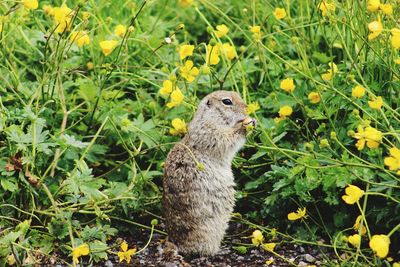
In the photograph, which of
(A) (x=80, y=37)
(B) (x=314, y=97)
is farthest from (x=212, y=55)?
(A) (x=80, y=37)

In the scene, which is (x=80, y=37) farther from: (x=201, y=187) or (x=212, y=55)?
(x=201, y=187)

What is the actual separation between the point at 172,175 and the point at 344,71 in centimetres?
134

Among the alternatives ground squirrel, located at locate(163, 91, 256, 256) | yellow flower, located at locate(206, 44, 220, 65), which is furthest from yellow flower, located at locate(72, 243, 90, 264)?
yellow flower, located at locate(206, 44, 220, 65)

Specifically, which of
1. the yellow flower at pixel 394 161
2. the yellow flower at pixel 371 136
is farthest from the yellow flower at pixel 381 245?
the yellow flower at pixel 371 136

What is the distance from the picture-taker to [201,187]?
14.7 feet

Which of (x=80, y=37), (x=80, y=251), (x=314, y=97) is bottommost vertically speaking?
(x=80, y=251)

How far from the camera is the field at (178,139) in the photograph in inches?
173

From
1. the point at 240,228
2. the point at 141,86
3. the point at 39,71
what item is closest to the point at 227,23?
the point at 141,86

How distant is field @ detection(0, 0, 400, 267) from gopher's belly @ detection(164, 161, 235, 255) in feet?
0.49

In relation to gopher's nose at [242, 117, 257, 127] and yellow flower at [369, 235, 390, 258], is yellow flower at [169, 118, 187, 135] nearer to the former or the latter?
gopher's nose at [242, 117, 257, 127]

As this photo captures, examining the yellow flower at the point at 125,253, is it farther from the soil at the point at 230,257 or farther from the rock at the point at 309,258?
the rock at the point at 309,258

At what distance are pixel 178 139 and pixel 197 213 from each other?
80cm

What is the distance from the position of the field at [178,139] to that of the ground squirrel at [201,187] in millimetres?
125

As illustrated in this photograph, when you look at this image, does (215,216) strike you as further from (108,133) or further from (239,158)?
(108,133)
